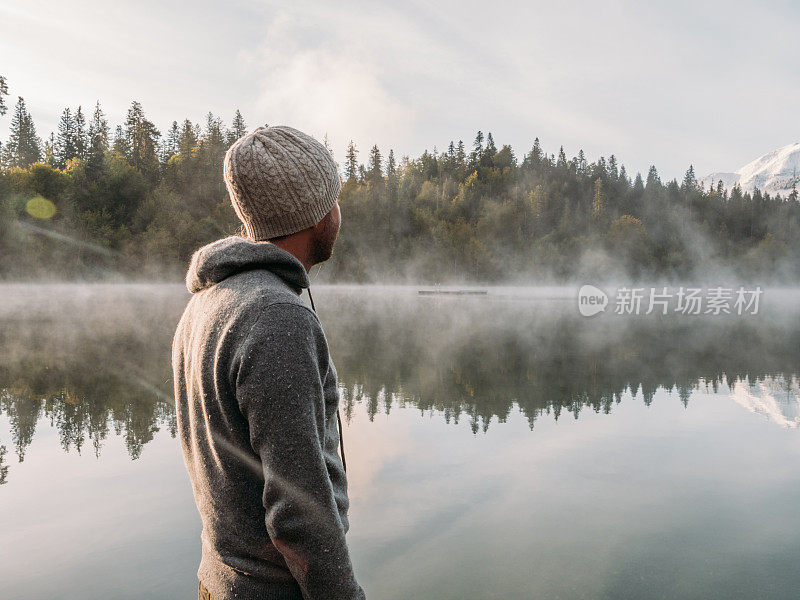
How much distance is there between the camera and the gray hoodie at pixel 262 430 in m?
1.28

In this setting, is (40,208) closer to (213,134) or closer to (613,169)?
(213,134)

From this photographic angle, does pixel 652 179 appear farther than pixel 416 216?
Yes

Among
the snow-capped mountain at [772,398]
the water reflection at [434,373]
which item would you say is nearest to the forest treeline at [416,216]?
the water reflection at [434,373]

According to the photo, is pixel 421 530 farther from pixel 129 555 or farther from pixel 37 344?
pixel 37 344

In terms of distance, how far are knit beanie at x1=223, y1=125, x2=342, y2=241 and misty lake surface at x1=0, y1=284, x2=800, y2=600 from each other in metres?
3.42

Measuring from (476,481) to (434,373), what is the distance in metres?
6.56

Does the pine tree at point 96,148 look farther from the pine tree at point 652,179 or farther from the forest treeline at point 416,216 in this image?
the pine tree at point 652,179

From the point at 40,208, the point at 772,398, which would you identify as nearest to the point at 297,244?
the point at 772,398

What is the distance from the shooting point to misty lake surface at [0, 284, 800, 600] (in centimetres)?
445

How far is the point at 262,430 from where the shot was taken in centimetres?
130

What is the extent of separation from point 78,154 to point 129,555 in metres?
90.1

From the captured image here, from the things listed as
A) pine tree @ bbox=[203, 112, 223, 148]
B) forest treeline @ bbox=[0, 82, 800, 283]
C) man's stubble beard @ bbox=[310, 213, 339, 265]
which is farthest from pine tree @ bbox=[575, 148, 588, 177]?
man's stubble beard @ bbox=[310, 213, 339, 265]

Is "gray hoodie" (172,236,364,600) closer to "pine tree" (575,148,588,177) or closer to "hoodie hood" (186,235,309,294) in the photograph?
"hoodie hood" (186,235,309,294)

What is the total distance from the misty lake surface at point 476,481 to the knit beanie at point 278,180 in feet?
11.2
